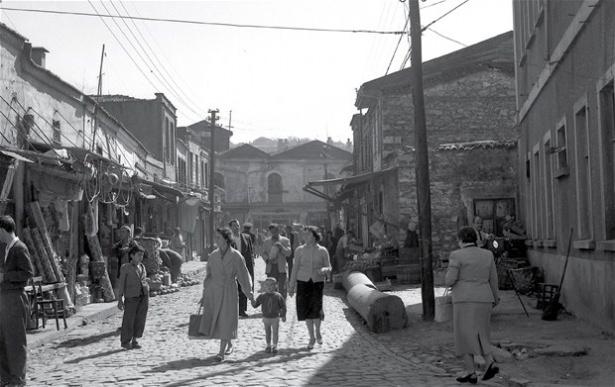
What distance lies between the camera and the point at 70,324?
531 inches

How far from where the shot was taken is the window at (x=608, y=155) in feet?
34.1

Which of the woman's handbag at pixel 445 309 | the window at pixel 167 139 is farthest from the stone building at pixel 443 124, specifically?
the window at pixel 167 139

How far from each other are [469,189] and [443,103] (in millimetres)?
6931

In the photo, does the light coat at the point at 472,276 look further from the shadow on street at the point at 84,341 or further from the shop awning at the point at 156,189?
the shop awning at the point at 156,189

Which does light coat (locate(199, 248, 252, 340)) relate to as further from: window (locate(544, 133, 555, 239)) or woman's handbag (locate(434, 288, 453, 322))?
window (locate(544, 133, 555, 239))

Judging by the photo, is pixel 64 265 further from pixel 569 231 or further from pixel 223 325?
pixel 569 231

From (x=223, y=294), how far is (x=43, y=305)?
14.8ft

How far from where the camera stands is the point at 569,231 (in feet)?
43.5

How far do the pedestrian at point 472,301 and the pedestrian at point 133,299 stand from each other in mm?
4993

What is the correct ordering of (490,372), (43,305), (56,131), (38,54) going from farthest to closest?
1. (38,54)
2. (56,131)
3. (43,305)
4. (490,372)

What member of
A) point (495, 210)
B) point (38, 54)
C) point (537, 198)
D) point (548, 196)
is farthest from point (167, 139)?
point (548, 196)

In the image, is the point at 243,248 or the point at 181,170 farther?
the point at 181,170

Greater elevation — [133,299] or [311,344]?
[133,299]

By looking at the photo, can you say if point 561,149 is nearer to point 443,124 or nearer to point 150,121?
point 443,124
